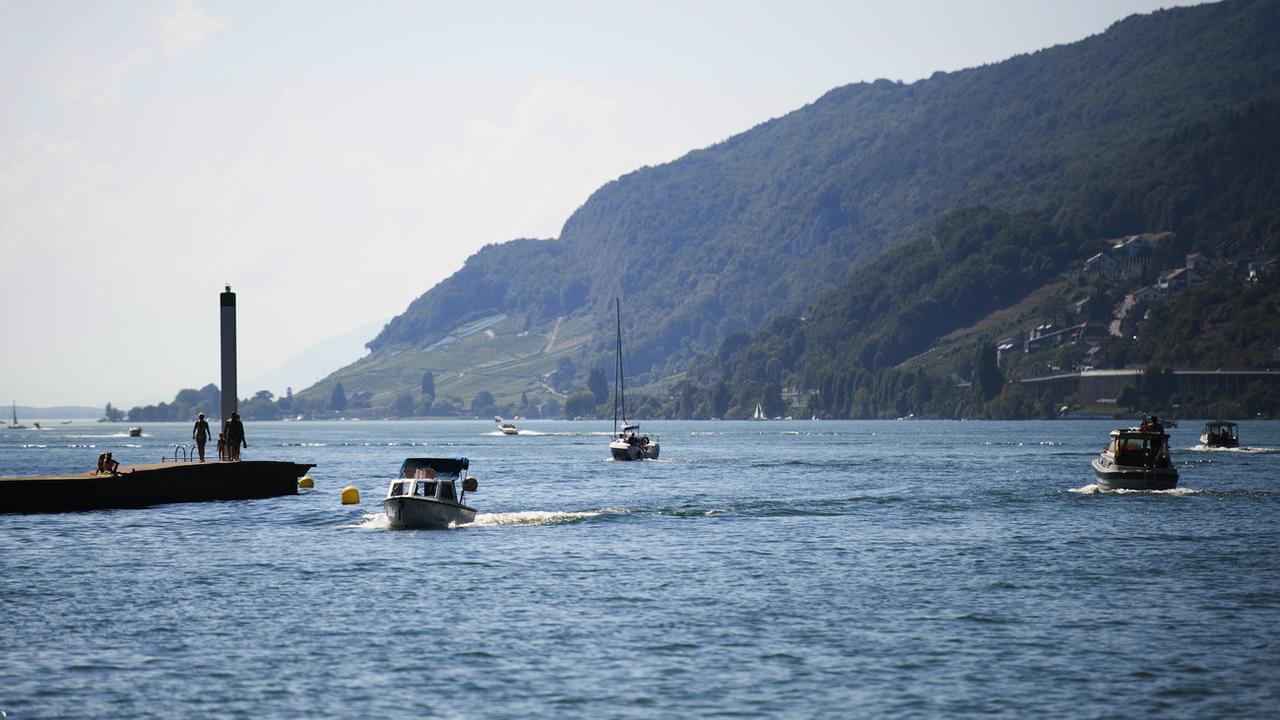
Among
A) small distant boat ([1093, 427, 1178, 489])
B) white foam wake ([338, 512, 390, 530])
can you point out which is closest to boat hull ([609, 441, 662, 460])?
small distant boat ([1093, 427, 1178, 489])

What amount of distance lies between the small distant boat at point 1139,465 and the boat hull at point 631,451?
68.3 metres

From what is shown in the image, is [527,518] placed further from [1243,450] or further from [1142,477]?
[1243,450]

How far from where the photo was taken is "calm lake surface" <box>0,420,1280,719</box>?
32.6 metres

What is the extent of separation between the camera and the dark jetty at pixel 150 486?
77375 mm

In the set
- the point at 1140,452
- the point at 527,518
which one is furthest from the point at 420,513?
the point at 1140,452

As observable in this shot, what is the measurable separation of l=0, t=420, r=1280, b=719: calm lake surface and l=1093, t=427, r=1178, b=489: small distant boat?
12.6 feet

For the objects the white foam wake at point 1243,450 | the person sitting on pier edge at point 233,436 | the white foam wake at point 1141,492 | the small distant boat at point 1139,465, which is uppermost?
the person sitting on pier edge at point 233,436

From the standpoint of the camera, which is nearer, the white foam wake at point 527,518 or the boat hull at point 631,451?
the white foam wake at point 527,518

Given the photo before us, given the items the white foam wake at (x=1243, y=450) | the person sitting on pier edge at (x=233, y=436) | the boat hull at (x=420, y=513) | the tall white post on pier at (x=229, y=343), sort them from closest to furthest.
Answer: the boat hull at (x=420, y=513), the person sitting on pier edge at (x=233, y=436), the tall white post on pier at (x=229, y=343), the white foam wake at (x=1243, y=450)

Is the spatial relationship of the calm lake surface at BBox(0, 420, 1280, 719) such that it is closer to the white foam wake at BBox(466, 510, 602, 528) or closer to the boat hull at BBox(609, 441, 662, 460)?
the white foam wake at BBox(466, 510, 602, 528)

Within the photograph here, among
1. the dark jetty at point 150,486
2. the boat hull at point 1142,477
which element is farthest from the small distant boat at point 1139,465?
the dark jetty at point 150,486

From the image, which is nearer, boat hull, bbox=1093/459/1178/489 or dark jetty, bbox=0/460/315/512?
dark jetty, bbox=0/460/315/512

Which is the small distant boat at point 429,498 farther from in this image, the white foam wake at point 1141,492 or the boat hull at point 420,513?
the white foam wake at point 1141,492

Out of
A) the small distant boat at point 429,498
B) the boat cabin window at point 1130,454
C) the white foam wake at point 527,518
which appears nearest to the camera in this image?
the small distant boat at point 429,498
